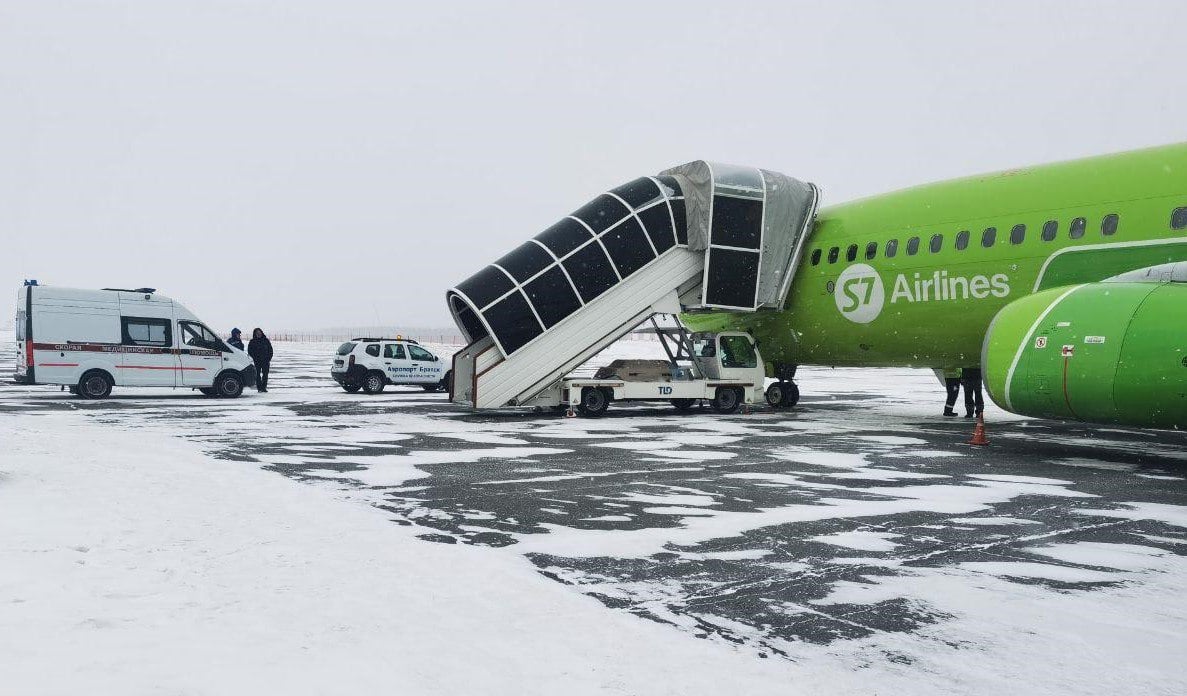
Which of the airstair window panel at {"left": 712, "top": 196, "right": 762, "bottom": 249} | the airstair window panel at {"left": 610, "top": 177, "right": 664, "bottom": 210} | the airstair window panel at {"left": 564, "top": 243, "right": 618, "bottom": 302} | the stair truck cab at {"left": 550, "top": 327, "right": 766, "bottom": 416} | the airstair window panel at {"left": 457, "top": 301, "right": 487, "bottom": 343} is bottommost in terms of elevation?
the stair truck cab at {"left": 550, "top": 327, "right": 766, "bottom": 416}

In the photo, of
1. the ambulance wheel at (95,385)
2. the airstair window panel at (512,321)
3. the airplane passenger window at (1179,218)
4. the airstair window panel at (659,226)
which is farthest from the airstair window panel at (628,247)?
the ambulance wheel at (95,385)

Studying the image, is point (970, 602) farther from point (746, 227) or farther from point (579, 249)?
point (746, 227)

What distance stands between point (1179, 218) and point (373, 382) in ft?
70.0

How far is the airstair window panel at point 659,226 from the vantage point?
64.7 feet

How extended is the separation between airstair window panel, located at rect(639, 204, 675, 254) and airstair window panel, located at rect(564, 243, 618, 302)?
1255 millimetres

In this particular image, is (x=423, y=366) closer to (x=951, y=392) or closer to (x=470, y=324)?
(x=470, y=324)

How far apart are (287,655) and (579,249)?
49.3 feet

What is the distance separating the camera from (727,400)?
2108 centimetres

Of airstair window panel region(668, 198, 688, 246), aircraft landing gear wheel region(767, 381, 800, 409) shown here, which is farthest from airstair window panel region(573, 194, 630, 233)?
aircraft landing gear wheel region(767, 381, 800, 409)

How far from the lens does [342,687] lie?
4.08m

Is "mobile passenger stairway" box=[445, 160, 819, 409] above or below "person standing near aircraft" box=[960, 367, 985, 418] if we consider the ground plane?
above

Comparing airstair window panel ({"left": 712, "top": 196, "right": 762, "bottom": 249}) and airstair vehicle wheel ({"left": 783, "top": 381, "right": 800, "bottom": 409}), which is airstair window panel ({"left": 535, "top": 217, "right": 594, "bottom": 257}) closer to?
airstair window panel ({"left": 712, "top": 196, "right": 762, "bottom": 249})

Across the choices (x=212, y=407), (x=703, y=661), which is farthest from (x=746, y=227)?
(x=703, y=661)

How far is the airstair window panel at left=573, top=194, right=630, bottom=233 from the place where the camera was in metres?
19.4
